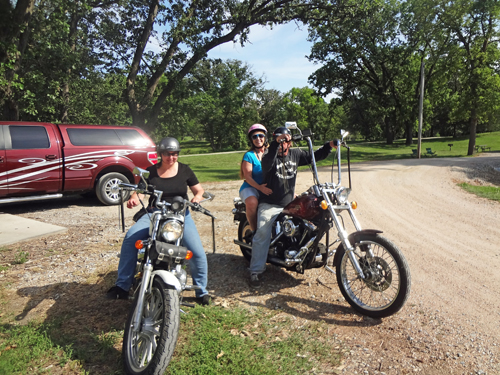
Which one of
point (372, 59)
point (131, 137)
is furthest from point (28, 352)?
point (372, 59)

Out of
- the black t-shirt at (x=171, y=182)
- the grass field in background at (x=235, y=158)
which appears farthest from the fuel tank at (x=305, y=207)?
the grass field in background at (x=235, y=158)

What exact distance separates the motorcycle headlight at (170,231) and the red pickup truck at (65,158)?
5.82 meters

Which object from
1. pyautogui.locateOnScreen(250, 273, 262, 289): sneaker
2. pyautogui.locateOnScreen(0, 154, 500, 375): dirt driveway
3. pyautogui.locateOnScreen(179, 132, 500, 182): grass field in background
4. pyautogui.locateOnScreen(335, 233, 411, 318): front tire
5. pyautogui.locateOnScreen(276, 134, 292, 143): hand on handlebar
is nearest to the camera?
pyautogui.locateOnScreen(0, 154, 500, 375): dirt driveway

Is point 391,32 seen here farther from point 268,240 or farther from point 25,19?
point 268,240

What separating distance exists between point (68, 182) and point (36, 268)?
380cm

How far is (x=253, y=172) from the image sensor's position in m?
4.76

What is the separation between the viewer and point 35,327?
351 cm

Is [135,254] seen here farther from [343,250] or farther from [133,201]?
[343,250]

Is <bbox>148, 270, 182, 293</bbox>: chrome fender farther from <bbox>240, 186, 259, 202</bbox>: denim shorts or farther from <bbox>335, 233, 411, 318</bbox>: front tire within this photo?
<bbox>240, 186, 259, 202</bbox>: denim shorts

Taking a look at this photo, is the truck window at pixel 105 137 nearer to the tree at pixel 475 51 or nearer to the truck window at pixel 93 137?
the truck window at pixel 93 137

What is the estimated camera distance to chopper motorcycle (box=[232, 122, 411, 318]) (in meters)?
3.40

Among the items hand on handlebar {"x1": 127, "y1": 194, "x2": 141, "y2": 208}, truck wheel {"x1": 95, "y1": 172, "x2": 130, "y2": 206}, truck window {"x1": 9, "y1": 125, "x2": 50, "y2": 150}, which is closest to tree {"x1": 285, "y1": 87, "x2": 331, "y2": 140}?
truck wheel {"x1": 95, "y1": 172, "x2": 130, "y2": 206}

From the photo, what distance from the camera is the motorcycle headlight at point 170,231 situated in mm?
3143

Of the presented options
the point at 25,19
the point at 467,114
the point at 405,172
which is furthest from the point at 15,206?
the point at 467,114
